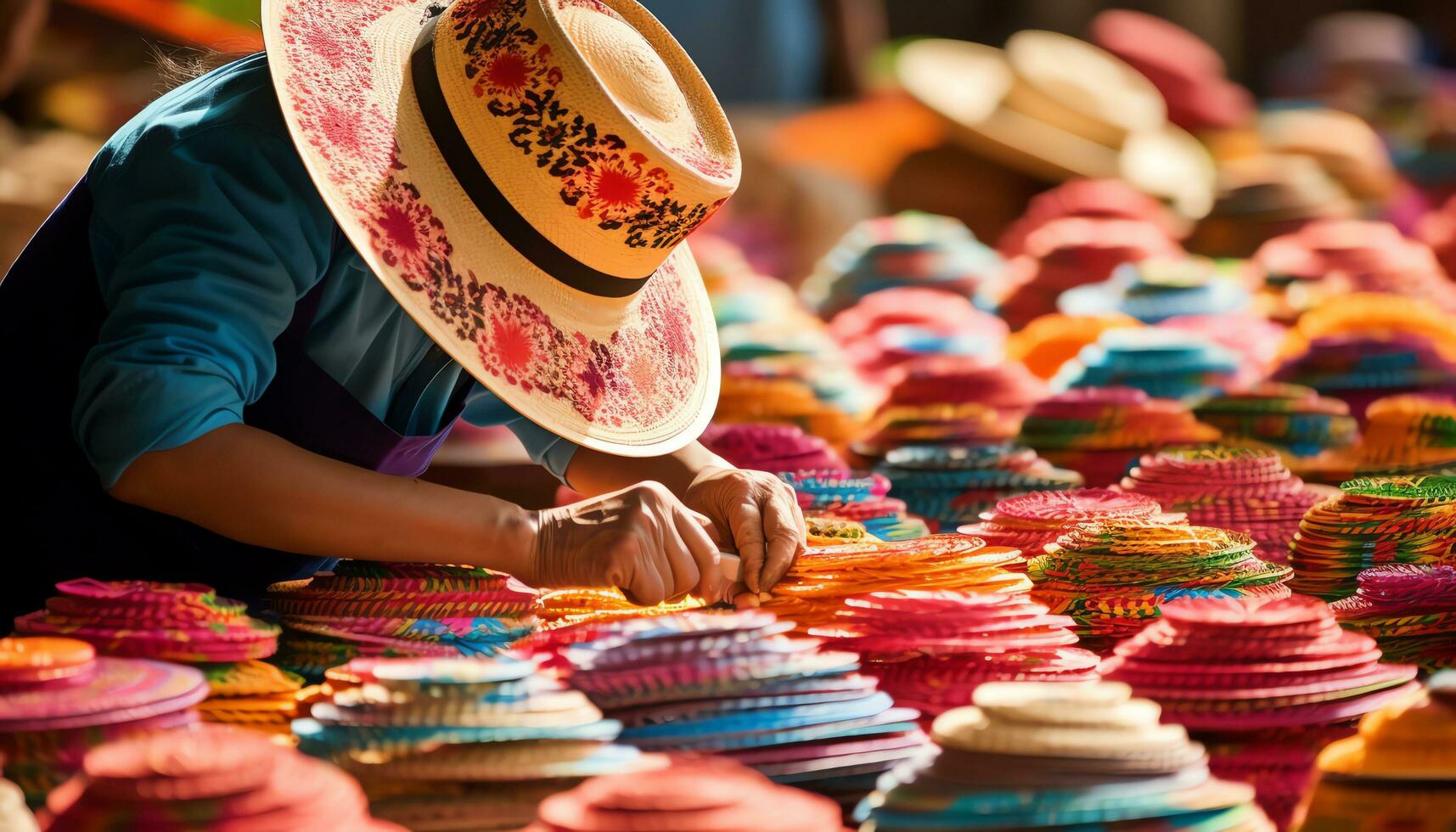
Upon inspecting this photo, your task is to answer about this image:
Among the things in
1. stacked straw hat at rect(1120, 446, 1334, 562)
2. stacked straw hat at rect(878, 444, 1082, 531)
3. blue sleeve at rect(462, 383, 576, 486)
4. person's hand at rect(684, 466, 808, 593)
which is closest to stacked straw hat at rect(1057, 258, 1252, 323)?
stacked straw hat at rect(878, 444, 1082, 531)

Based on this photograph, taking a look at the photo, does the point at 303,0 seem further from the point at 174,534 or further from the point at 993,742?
the point at 993,742

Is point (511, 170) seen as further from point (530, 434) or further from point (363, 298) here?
point (530, 434)

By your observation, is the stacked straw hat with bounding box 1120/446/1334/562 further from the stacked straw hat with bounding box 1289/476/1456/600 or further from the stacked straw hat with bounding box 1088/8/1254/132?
the stacked straw hat with bounding box 1088/8/1254/132

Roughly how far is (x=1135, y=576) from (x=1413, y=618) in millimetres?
267

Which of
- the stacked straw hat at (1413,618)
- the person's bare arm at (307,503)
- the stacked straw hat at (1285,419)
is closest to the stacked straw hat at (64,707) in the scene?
the person's bare arm at (307,503)

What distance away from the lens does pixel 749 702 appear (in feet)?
3.77

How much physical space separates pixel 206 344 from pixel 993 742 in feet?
2.35

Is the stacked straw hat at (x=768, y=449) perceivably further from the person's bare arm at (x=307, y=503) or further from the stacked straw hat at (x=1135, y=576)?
the person's bare arm at (x=307, y=503)

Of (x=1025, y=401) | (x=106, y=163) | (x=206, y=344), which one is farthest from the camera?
(x=1025, y=401)

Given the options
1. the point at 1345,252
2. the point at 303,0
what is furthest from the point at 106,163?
the point at 1345,252

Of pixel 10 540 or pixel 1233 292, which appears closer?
pixel 10 540

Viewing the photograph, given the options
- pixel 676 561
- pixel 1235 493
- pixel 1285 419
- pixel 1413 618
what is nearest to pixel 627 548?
pixel 676 561

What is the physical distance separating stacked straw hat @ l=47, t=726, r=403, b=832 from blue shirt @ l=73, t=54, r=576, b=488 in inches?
16.1

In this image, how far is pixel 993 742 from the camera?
1011mm
